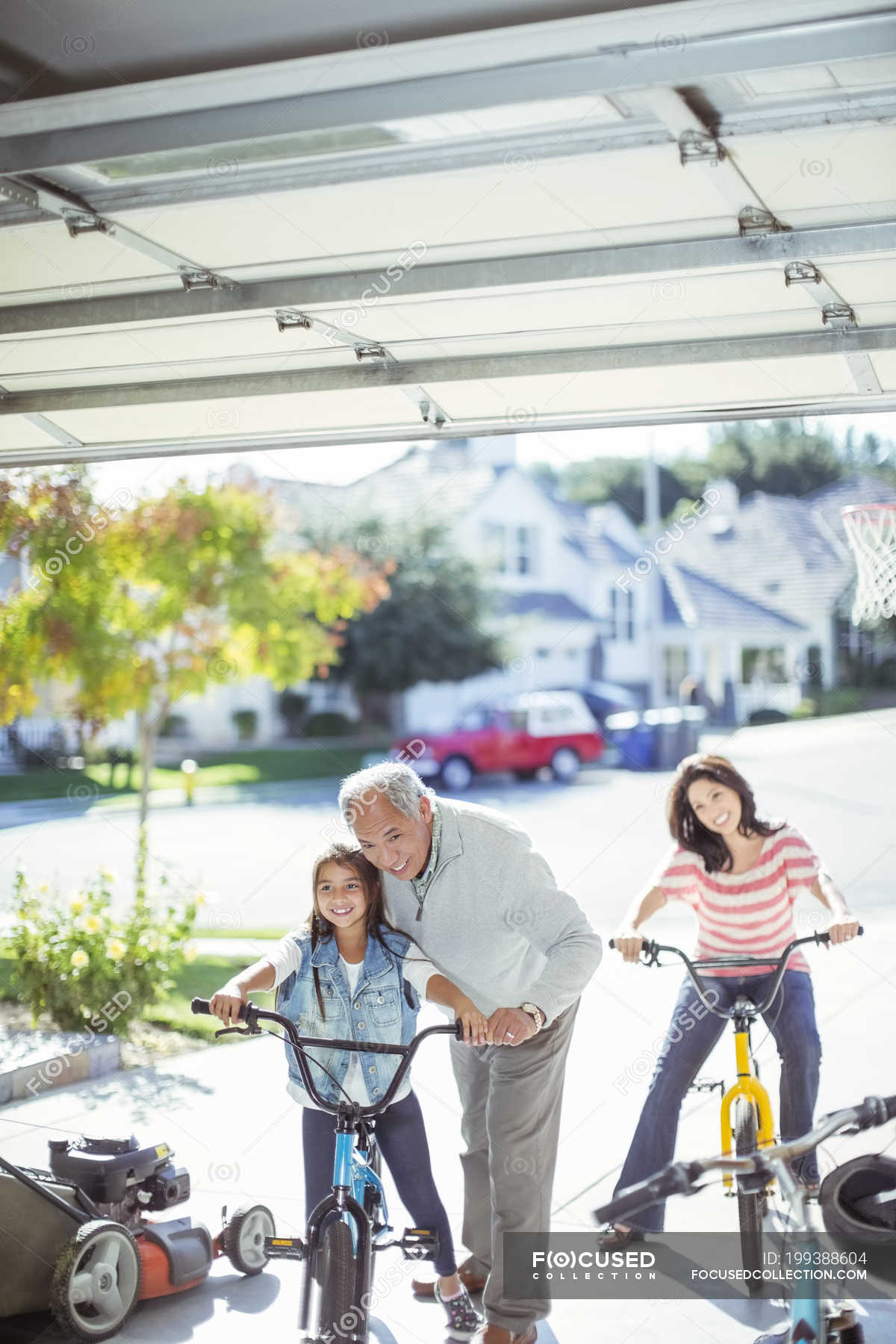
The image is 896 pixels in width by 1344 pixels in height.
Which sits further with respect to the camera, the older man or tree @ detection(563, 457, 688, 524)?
tree @ detection(563, 457, 688, 524)

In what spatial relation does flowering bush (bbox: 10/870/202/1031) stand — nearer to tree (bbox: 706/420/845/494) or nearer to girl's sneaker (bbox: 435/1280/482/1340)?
girl's sneaker (bbox: 435/1280/482/1340)

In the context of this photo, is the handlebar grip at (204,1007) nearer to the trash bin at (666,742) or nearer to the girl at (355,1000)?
the girl at (355,1000)

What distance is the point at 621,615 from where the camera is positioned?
3888 cm

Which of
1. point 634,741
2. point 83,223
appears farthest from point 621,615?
point 83,223

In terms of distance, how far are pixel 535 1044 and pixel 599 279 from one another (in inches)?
88.5

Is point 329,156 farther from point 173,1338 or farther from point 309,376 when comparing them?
point 173,1338

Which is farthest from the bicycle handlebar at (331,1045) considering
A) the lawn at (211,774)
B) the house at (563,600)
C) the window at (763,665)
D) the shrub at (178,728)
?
the window at (763,665)

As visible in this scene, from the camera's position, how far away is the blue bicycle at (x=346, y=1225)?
3.08 metres

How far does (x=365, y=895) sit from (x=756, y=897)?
5.01ft

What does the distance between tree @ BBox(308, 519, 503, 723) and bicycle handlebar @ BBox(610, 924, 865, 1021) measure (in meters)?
27.5

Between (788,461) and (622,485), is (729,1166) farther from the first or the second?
(788,461)

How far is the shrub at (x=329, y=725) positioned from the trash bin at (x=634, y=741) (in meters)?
9.19

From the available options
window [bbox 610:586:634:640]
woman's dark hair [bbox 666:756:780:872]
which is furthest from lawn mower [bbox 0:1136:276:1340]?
window [bbox 610:586:634:640]

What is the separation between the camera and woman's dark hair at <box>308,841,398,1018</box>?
11.5 ft
